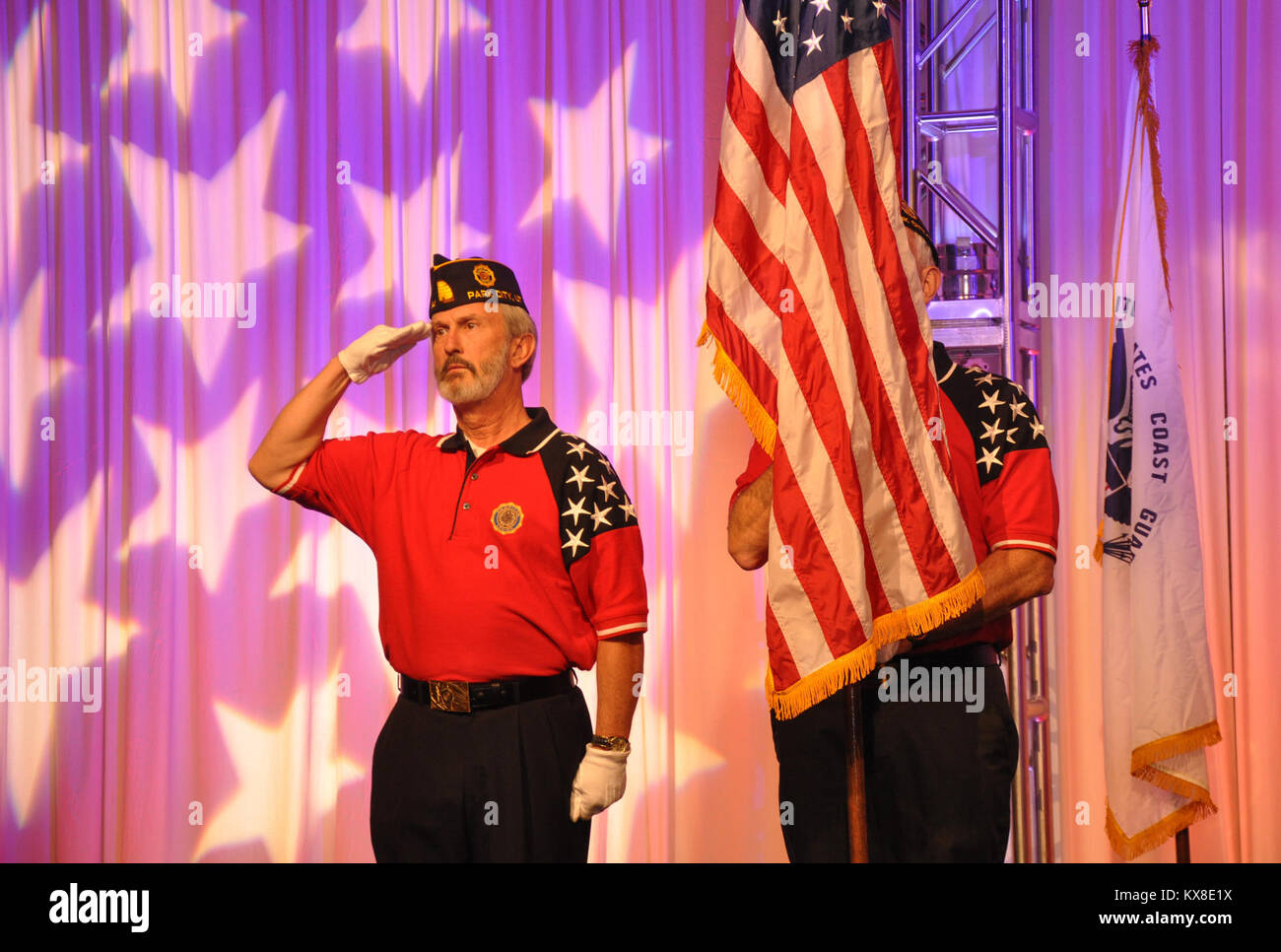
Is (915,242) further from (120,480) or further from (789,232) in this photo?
(120,480)

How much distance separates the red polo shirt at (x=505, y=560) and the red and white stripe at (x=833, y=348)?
39 centimetres

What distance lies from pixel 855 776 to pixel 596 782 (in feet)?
1.79

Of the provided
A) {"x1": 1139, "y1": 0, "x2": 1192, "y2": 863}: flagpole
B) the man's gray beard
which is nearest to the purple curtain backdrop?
{"x1": 1139, "y1": 0, "x2": 1192, "y2": 863}: flagpole

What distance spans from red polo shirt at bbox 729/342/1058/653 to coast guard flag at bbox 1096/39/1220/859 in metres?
0.72

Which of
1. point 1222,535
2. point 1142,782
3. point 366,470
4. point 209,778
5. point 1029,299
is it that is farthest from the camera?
point 209,778

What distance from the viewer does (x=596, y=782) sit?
2.26m

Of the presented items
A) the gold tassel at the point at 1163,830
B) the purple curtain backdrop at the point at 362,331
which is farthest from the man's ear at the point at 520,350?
the gold tassel at the point at 1163,830

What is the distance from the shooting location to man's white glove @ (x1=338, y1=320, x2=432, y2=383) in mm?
2441

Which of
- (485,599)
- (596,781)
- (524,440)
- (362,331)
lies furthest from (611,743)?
(362,331)

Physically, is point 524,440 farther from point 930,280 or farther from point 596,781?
point 930,280

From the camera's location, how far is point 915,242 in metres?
2.37

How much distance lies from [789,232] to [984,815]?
46.1 inches

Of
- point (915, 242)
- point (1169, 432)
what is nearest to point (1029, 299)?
point (1169, 432)

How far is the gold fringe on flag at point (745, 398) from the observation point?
2193mm
